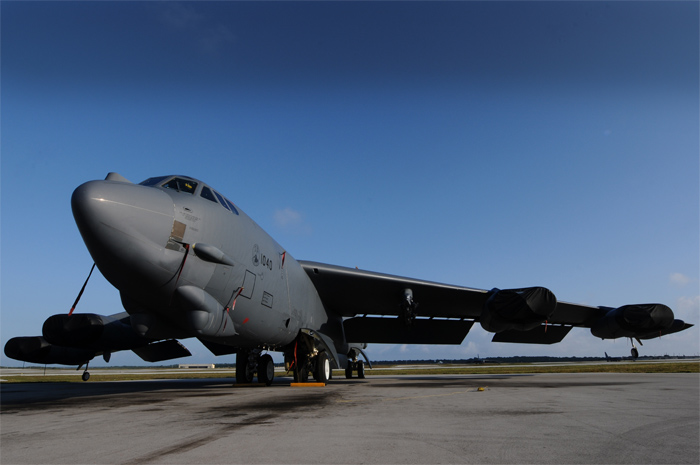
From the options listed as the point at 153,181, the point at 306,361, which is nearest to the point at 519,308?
the point at 306,361

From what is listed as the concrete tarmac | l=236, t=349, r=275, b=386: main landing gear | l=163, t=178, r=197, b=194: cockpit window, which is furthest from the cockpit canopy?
l=236, t=349, r=275, b=386: main landing gear

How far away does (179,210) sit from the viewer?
8.30 metres

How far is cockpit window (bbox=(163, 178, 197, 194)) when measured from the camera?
8.91 m

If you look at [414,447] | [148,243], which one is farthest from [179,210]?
[414,447]

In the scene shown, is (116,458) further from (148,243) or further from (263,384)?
(263,384)

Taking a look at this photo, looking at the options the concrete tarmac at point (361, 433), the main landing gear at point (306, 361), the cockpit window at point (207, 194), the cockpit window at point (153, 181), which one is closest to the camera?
the concrete tarmac at point (361, 433)

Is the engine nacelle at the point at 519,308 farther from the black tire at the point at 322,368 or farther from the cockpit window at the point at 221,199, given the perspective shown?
the cockpit window at the point at 221,199

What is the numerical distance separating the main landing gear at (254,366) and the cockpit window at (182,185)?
622 cm

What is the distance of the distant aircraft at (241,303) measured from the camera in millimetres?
7688

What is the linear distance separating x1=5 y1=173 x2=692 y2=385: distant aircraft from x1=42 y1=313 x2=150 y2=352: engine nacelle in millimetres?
38

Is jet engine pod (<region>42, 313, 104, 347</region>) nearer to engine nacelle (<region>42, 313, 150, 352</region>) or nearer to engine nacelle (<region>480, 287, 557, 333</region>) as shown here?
engine nacelle (<region>42, 313, 150, 352</region>)

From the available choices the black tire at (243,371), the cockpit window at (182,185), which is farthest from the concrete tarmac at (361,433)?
the black tire at (243,371)

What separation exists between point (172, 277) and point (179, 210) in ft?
3.99

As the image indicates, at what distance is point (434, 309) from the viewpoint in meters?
17.8
